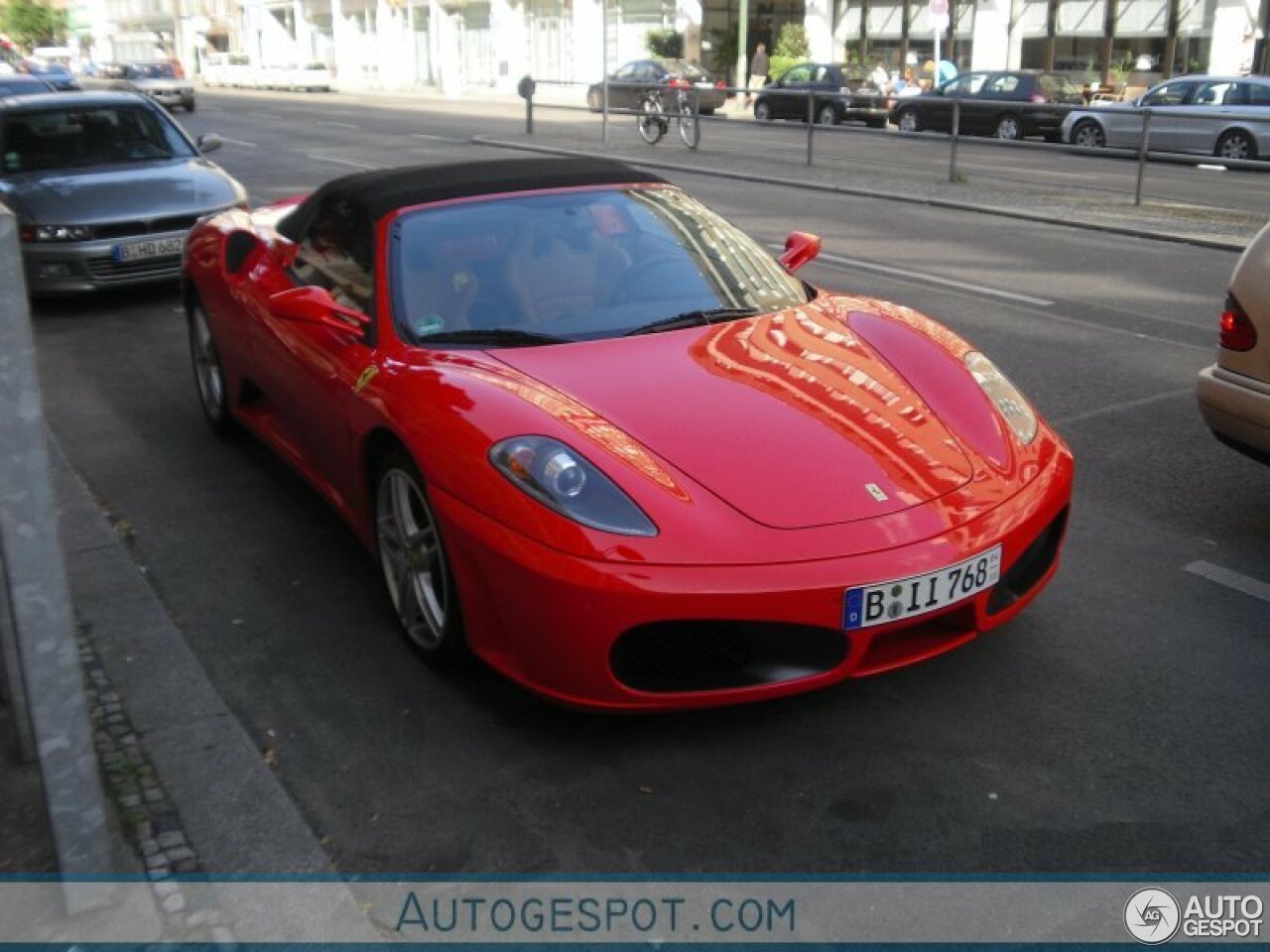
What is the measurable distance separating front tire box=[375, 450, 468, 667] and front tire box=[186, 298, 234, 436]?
2.23 metres

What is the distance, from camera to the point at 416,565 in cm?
386

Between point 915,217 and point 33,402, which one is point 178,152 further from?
point 33,402

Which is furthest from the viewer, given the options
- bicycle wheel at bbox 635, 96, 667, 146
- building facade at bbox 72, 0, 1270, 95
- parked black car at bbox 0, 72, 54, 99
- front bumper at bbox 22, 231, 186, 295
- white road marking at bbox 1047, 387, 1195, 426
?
building facade at bbox 72, 0, 1270, 95

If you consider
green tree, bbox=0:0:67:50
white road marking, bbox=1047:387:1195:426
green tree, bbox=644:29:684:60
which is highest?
green tree, bbox=0:0:67:50

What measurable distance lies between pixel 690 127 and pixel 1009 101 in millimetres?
6501

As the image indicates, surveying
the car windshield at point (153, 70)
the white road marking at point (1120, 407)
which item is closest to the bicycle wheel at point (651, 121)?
the white road marking at point (1120, 407)

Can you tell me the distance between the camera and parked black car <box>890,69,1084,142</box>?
19.3m

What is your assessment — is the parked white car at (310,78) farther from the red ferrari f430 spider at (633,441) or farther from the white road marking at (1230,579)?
the white road marking at (1230,579)

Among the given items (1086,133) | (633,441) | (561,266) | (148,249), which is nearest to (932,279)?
(148,249)

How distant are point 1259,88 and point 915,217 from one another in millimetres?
9528

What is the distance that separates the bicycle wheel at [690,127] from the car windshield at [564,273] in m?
17.2

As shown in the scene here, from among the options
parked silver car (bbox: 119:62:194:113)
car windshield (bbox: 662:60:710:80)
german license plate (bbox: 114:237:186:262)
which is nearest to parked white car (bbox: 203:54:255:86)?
parked silver car (bbox: 119:62:194:113)

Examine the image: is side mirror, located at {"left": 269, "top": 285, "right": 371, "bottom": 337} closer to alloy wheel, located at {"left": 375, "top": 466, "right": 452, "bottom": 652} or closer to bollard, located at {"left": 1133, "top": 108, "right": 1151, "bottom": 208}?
alloy wheel, located at {"left": 375, "top": 466, "right": 452, "bottom": 652}

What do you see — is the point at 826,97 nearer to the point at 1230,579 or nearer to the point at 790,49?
the point at 1230,579
